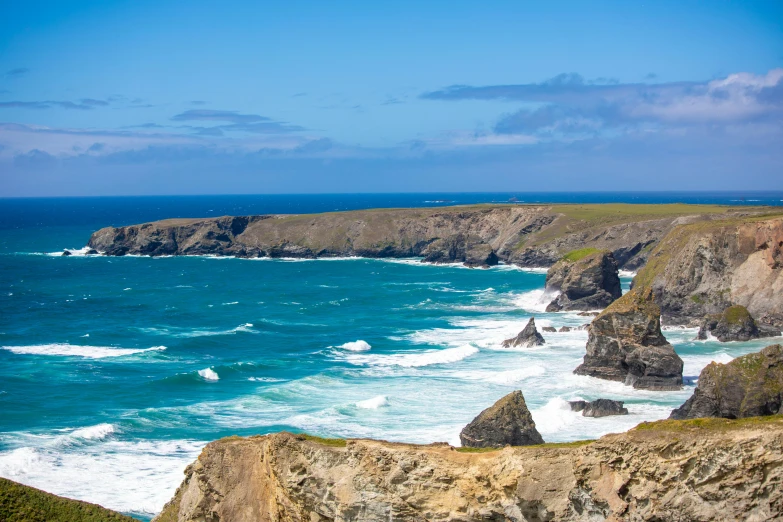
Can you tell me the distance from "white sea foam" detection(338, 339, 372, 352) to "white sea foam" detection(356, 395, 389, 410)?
15.2 meters

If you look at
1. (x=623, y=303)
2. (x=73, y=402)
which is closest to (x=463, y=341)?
(x=623, y=303)

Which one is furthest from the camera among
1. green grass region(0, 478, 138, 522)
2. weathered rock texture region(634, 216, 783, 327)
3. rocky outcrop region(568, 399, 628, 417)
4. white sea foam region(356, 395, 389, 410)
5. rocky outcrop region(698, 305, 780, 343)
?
weathered rock texture region(634, 216, 783, 327)

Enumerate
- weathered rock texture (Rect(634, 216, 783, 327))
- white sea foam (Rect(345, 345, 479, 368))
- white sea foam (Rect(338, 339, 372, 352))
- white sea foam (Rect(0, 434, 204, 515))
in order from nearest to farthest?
white sea foam (Rect(0, 434, 204, 515)) → white sea foam (Rect(345, 345, 479, 368)) → white sea foam (Rect(338, 339, 372, 352)) → weathered rock texture (Rect(634, 216, 783, 327))

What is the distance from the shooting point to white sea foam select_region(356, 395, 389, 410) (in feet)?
127

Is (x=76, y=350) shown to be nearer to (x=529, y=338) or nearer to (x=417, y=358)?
(x=417, y=358)

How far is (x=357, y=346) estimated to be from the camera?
55.6 m

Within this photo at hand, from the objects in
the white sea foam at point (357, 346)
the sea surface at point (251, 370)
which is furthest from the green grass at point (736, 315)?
the white sea foam at point (357, 346)

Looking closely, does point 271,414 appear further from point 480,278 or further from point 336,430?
point 480,278

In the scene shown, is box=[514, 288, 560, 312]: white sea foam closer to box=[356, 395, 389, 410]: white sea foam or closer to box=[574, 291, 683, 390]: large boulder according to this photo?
box=[574, 291, 683, 390]: large boulder

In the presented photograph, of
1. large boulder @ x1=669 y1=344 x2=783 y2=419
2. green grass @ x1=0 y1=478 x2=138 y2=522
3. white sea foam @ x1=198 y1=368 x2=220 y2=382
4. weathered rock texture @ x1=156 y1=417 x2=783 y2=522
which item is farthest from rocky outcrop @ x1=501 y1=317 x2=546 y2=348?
weathered rock texture @ x1=156 y1=417 x2=783 y2=522

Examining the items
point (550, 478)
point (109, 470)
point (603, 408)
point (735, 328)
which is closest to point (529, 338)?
point (735, 328)

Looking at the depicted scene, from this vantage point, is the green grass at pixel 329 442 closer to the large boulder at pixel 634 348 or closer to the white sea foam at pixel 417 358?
the large boulder at pixel 634 348

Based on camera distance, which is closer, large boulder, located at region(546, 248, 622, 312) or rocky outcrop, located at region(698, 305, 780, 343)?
rocky outcrop, located at region(698, 305, 780, 343)

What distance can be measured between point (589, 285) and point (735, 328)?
17.1 m
